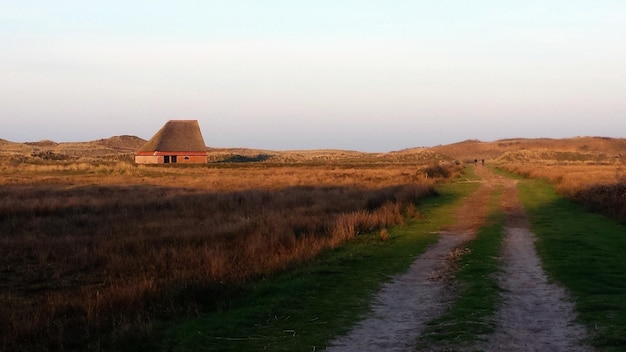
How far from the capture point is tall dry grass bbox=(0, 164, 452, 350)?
364 inches

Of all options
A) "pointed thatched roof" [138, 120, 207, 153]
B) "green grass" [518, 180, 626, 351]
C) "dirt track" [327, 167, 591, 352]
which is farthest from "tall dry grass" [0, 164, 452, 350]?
"pointed thatched roof" [138, 120, 207, 153]

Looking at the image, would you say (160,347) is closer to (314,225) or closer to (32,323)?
(32,323)

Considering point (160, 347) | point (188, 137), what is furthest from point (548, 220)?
point (188, 137)

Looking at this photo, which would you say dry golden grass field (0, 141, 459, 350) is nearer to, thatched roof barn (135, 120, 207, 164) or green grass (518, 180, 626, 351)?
green grass (518, 180, 626, 351)

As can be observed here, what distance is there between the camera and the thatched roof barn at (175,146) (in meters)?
88.6

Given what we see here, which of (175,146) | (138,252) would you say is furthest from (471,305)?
(175,146)

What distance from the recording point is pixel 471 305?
934 centimetres

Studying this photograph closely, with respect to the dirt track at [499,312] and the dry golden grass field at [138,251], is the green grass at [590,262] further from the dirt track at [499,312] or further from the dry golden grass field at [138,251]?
the dry golden grass field at [138,251]

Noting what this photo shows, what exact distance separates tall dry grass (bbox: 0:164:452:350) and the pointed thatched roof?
57580 millimetres

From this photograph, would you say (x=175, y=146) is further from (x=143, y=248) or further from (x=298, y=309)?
(x=298, y=309)

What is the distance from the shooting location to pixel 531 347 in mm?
7203

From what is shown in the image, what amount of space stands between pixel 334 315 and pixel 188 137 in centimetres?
8448

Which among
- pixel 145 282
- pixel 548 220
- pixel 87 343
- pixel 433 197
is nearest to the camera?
pixel 87 343

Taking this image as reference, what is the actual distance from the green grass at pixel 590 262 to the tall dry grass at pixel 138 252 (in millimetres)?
4991
